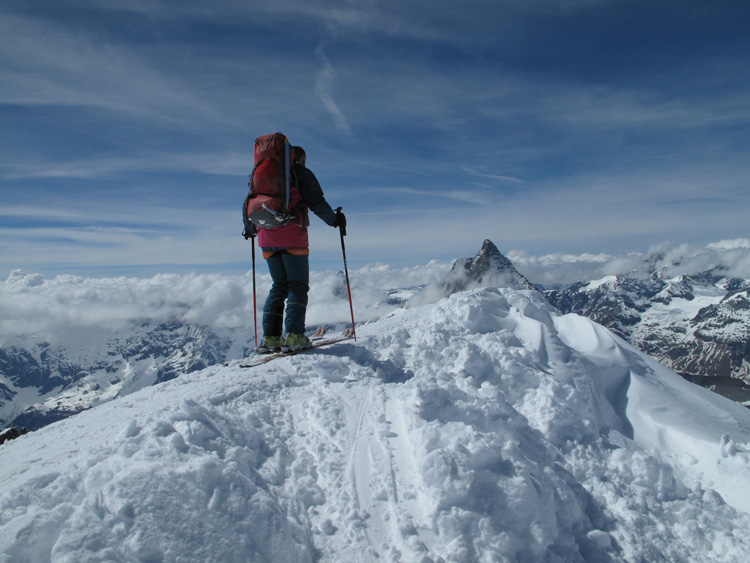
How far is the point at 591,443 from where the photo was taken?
196 inches

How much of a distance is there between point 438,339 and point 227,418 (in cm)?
398

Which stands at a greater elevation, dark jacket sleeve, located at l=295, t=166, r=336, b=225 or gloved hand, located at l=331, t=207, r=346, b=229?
dark jacket sleeve, located at l=295, t=166, r=336, b=225

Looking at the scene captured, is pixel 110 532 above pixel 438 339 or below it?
below

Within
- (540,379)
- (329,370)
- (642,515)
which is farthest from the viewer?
(329,370)

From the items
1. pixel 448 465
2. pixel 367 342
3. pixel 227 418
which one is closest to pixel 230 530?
pixel 227 418

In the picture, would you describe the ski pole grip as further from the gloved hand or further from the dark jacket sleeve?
the dark jacket sleeve

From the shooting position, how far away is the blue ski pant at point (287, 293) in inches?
307

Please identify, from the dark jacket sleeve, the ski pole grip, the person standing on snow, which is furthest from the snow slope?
the ski pole grip

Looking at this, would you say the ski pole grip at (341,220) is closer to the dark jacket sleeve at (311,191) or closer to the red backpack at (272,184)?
the dark jacket sleeve at (311,191)

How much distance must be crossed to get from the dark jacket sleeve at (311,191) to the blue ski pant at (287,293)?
3.28 feet

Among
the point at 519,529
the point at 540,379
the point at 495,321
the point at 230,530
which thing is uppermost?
the point at 495,321

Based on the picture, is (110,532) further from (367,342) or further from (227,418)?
(367,342)

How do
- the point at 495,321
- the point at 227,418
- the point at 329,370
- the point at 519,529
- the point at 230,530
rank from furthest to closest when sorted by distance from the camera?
the point at 495,321 < the point at 329,370 < the point at 227,418 < the point at 519,529 < the point at 230,530

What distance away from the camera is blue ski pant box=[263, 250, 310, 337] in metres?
7.80
